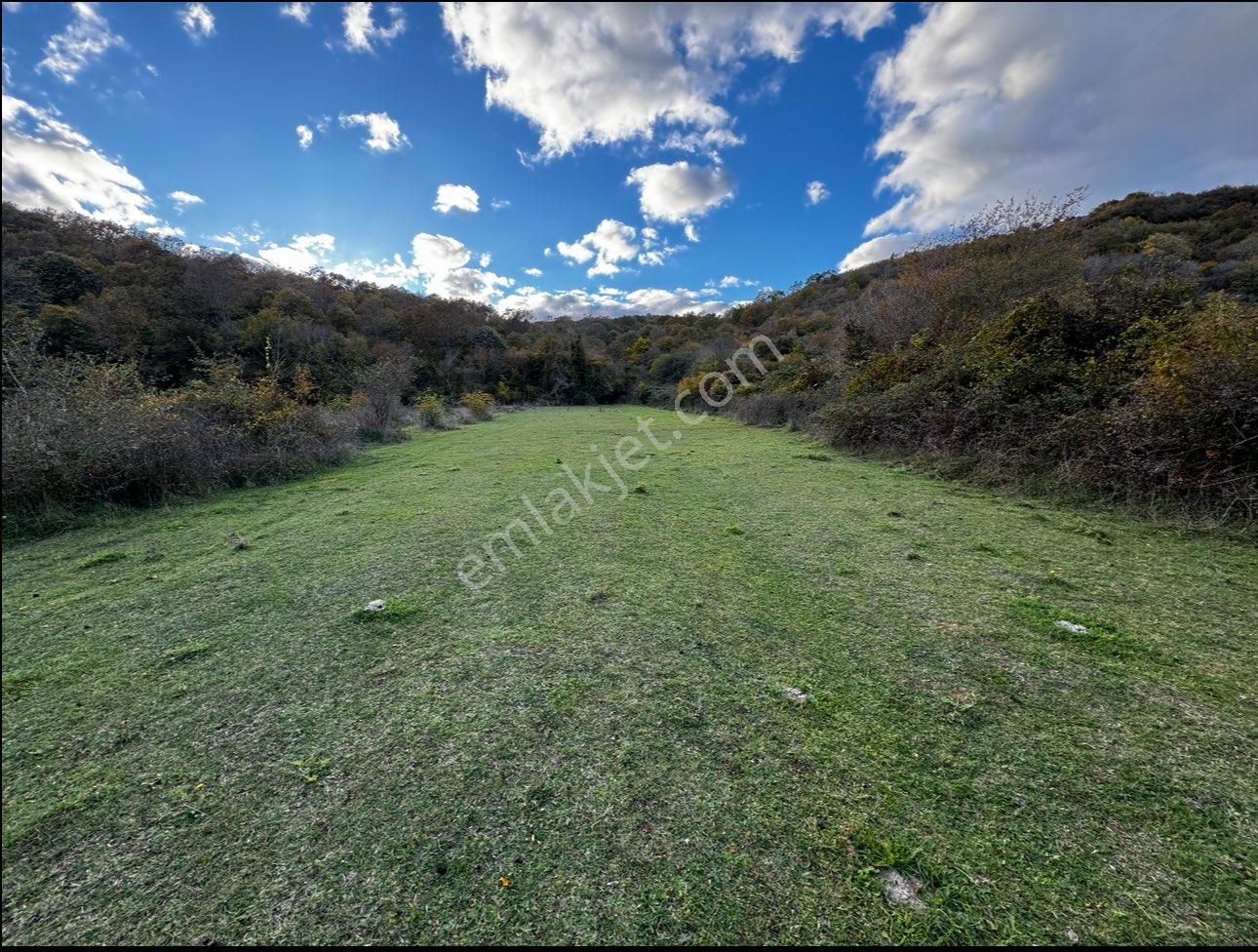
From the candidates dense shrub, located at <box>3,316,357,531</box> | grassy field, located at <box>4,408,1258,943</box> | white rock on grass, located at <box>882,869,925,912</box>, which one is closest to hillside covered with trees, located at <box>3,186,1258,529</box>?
dense shrub, located at <box>3,316,357,531</box>

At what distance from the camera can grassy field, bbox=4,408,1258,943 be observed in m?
1.36

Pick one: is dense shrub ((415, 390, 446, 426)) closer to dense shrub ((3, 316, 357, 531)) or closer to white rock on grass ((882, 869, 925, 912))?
dense shrub ((3, 316, 357, 531))

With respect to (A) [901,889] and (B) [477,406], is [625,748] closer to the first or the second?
(A) [901,889]

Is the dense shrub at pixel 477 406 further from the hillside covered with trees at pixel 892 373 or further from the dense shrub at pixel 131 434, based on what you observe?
the dense shrub at pixel 131 434

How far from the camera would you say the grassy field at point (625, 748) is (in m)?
1.36

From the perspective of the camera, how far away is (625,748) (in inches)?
79.6

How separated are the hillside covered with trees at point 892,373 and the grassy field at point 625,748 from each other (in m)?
0.97

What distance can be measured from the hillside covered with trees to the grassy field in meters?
0.97

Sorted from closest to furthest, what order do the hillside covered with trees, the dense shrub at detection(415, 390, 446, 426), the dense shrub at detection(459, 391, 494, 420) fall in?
the hillside covered with trees < the dense shrub at detection(415, 390, 446, 426) < the dense shrub at detection(459, 391, 494, 420)

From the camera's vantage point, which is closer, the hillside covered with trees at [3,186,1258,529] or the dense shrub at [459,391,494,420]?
the hillside covered with trees at [3,186,1258,529]

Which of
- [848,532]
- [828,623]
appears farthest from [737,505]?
[828,623]

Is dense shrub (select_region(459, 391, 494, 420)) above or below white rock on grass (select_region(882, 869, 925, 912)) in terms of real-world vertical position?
above

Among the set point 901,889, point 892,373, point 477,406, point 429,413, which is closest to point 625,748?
point 901,889

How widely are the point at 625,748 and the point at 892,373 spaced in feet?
35.0
